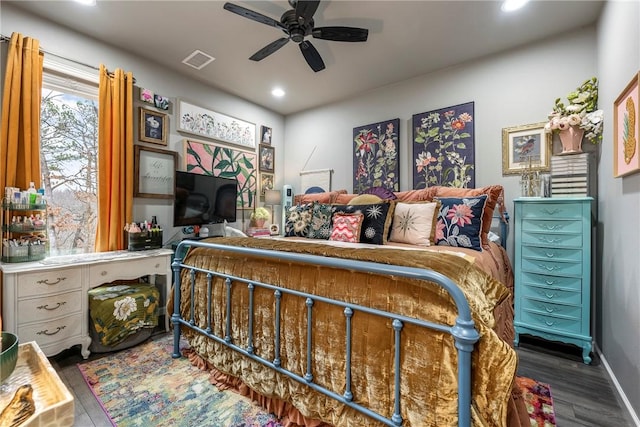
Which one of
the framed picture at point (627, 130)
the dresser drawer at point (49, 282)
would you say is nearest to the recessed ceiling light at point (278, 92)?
the dresser drawer at point (49, 282)

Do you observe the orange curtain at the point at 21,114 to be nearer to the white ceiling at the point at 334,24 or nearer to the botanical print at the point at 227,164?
the white ceiling at the point at 334,24

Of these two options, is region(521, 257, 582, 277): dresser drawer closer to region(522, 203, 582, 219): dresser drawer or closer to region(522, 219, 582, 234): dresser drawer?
region(522, 219, 582, 234): dresser drawer

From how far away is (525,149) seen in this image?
266cm

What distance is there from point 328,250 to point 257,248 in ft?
1.49

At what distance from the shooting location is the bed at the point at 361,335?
90 centimetres

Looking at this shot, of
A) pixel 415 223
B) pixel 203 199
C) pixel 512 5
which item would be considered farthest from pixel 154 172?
pixel 512 5

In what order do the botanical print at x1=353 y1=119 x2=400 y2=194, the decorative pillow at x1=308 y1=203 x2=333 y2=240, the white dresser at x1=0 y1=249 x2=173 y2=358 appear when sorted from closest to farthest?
the white dresser at x1=0 y1=249 x2=173 y2=358, the decorative pillow at x1=308 y1=203 x2=333 y2=240, the botanical print at x1=353 y1=119 x2=400 y2=194

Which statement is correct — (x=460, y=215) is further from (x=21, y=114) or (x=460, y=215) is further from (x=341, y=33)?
(x=21, y=114)

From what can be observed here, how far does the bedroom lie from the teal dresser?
5.3 inches

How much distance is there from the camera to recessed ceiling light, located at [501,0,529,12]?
2098mm

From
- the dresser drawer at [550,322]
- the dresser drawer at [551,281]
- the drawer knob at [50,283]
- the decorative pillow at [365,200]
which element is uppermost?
the decorative pillow at [365,200]

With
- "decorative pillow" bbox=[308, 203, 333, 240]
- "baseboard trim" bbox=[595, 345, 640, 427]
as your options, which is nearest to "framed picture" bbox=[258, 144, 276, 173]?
"decorative pillow" bbox=[308, 203, 333, 240]

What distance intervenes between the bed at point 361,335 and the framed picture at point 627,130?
0.91 m

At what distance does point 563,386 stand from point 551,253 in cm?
93
